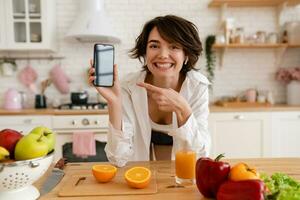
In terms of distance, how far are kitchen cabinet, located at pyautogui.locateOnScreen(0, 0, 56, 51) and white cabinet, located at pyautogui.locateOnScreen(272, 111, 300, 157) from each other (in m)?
2.32

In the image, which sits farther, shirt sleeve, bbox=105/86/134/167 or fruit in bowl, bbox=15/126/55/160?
shirt sleeve, bbox=105/86/134/167

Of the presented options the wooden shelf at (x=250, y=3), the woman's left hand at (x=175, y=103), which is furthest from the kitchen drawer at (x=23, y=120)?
the wooden shelf at (x=250, y=3)

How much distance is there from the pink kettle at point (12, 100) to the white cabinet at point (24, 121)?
35cm

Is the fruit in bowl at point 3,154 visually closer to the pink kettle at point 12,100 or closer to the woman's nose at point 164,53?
the woman's nose at point 164,53

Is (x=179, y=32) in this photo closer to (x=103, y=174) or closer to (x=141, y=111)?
(x=141, y=111)

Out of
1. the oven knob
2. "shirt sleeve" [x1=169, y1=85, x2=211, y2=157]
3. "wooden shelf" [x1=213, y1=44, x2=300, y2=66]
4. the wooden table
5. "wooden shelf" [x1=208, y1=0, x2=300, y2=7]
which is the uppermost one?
"wooden shelf" [x1=208, y1=0, x2=300, y2=7]

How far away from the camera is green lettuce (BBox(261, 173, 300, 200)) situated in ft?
2.12

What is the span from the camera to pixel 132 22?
3.21 m

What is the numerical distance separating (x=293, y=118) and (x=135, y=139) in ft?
6.32

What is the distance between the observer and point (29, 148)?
Answer: 2.36 ft

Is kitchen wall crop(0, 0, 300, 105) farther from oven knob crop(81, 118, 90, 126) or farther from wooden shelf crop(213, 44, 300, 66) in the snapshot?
oven knob crop(81, 118, 90, 126)

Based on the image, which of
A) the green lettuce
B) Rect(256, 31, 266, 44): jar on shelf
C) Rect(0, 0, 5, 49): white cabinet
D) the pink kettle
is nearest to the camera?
the green lettuce

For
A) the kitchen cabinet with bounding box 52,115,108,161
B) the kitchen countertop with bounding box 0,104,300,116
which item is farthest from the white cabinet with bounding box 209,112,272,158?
the kitchen cabinet with bounding box 52,115,108,161

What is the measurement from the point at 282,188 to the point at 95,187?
1.71 feet
